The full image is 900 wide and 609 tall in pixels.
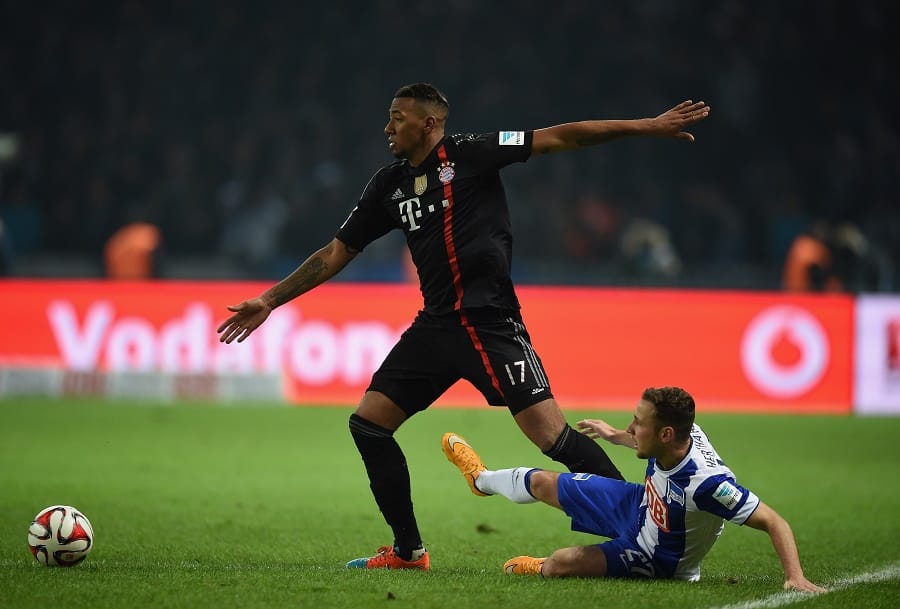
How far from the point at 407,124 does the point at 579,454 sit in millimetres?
1673

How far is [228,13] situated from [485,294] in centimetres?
1707

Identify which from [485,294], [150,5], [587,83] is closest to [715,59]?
[587,83]

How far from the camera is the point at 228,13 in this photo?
2170 centimetres

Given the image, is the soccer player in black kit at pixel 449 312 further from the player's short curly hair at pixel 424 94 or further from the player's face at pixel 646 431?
the player's face at pixel 646 431

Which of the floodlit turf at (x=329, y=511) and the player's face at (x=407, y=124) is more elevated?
the player's face at (x=407, y=124)

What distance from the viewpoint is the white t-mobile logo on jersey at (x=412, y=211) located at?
5898 mm

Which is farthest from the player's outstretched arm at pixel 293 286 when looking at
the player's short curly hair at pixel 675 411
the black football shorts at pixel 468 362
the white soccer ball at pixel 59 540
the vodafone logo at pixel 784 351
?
the vodafone logo at pixel 784 351

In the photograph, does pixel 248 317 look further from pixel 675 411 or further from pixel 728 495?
pixel 728 495

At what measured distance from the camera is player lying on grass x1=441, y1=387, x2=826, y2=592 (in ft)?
16.9

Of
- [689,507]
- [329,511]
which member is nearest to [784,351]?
[329,511]

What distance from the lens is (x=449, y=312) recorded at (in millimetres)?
5848

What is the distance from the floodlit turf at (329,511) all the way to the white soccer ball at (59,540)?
65mm

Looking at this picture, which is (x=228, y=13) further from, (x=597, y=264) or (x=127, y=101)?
(x=597, y=264)

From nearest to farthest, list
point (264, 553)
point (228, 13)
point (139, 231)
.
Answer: point (264, 553) < point (139, 231) < point (228, 13)
